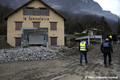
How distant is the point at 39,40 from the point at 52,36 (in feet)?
8.58

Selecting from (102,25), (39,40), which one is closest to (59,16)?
(39,40)

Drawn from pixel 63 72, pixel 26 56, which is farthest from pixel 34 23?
pixel 63 72

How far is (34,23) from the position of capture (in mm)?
21562

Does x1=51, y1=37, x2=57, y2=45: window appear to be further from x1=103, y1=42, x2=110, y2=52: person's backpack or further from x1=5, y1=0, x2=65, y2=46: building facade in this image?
x1=103, y1=42, x2=110, y2=52: person's backpack

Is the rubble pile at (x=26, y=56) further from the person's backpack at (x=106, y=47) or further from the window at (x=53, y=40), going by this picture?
the window at (x=53, y=40)

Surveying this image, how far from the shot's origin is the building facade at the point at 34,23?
2116cm

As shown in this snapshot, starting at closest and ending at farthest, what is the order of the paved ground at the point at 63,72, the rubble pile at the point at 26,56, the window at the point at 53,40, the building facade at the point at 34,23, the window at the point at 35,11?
1. the paved ground at the point at 63,72
2. the rubble pile at the point at 26,56
3. the building facade at the point at 34,23
4. the window at the point at 35,11
5. the window at the point at 53,40

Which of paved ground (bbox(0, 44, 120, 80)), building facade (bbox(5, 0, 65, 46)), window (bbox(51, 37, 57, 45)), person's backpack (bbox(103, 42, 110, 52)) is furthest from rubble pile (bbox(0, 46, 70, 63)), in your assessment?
window (bbox(51, 37, 57, 45))

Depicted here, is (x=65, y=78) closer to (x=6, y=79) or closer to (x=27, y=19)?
(x=6, y=79)

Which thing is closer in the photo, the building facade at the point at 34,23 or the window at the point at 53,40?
the building facade at the point at 34,23

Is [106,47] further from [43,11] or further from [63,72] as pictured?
[43,11]

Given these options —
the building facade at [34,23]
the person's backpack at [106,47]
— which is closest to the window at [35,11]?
the building facade at [34,23]

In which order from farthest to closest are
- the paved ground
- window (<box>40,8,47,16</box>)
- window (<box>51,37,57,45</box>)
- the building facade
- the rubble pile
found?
window (<box>51,37,57,45</box>)
window (<box>40,8,47,16</box>)
the building facade
the rubble pile
the paved ground

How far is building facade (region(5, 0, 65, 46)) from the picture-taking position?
21.2 meters
